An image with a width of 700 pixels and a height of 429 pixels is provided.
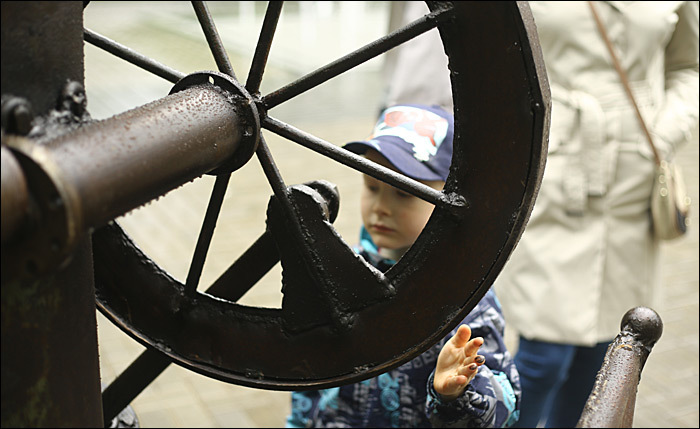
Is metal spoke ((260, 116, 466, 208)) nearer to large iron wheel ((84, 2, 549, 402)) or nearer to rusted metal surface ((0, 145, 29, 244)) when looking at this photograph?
large iron wheel ((84, 2, 549, 402))

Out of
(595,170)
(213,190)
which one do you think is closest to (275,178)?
(213,190)

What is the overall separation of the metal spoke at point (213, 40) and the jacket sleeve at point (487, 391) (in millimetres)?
755

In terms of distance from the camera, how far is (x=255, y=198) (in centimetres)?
562

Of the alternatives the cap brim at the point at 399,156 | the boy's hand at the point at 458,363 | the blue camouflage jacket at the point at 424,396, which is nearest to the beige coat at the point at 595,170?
the blue camouflage jacket at the point at 424,396

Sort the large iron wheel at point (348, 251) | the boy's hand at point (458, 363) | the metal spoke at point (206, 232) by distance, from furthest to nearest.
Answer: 1. the boy's hand at point (458, 363)
2. the metal spoke at point (206, 232)
3. the large iron wheel at point (348, 251)

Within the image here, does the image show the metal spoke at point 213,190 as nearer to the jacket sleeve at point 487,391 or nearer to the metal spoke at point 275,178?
the metal spoke at point 275,178

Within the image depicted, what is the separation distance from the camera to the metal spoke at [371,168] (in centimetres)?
127

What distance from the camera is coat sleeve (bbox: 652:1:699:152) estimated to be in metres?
2.93

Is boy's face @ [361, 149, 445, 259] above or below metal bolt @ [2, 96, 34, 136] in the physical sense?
below

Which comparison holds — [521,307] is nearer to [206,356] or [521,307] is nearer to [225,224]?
[206,356]

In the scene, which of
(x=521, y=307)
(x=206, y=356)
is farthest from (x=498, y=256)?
(x=521, y=307)

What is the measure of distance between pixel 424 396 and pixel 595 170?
3.88 feet

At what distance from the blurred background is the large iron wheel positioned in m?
2.13

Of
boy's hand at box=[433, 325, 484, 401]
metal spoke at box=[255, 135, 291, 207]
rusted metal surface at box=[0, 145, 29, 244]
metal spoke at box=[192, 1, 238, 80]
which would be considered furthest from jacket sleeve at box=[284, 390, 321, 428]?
rusted metal surface at box=[0, 145, 29, 244]
